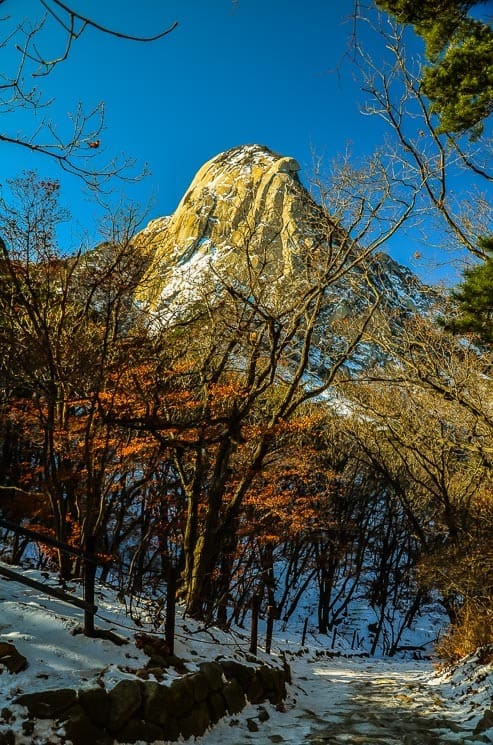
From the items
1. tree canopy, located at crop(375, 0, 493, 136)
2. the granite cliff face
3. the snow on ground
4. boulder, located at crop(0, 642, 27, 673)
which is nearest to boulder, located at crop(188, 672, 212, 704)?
the snow on ground

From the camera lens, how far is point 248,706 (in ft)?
21.2

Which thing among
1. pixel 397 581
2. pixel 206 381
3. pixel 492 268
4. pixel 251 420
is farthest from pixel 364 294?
pixel 397 581

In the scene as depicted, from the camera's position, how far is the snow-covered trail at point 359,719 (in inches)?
212

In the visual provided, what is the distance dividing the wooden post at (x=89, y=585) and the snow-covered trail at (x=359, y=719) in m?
1.64

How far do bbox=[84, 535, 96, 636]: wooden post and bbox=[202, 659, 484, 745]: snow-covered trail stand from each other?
5.36 ft

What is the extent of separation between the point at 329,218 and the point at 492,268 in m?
3.63

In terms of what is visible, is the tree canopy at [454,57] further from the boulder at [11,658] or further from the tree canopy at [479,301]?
the boulder at [11,658]

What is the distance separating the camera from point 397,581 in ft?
80.7

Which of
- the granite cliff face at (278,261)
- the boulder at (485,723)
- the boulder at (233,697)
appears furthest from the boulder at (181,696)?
the granite cliff face at (278,261)

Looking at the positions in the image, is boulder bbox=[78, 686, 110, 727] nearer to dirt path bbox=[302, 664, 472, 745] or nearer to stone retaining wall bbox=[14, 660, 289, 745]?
stone retaining wall bbox=[14, 660, 289, 745]

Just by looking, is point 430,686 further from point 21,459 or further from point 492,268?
point 21,459

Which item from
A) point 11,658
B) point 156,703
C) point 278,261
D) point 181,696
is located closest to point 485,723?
point 181,696

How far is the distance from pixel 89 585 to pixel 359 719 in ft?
13.0

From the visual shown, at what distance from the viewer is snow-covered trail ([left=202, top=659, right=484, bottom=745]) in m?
5.38
